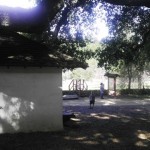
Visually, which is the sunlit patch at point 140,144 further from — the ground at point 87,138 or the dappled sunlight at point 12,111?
the dappled sunlight at point 12,111

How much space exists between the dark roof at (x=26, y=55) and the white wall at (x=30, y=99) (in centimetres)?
41

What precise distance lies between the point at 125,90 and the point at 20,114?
29748 mm

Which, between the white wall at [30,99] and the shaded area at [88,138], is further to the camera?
the white wall at [30,99]

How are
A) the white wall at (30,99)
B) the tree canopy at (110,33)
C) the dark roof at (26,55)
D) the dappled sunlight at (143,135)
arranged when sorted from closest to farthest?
the dappled sunlight at (143,135)
the dark roof at (26,55)
the white wall at (30,99)
the tree canopy at (110,33)

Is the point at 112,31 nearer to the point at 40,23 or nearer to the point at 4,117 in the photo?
the point at 4,117

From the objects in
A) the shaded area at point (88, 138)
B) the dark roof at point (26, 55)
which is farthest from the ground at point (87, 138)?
the dark roof at point (26, 55)

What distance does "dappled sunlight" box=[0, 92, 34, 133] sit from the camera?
14.1 m

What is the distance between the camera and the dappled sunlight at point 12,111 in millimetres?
14062

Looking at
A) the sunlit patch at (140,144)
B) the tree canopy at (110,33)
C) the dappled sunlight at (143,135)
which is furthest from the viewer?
the tree canopy at (110,33)

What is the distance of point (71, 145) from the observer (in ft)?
39.5

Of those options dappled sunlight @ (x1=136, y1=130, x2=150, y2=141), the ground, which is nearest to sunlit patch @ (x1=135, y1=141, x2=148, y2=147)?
the ground

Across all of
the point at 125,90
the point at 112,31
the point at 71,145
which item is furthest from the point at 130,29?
the point at 125,90

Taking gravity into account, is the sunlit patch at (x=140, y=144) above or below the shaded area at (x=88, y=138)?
below

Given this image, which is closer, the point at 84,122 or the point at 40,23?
the point at 40,23
